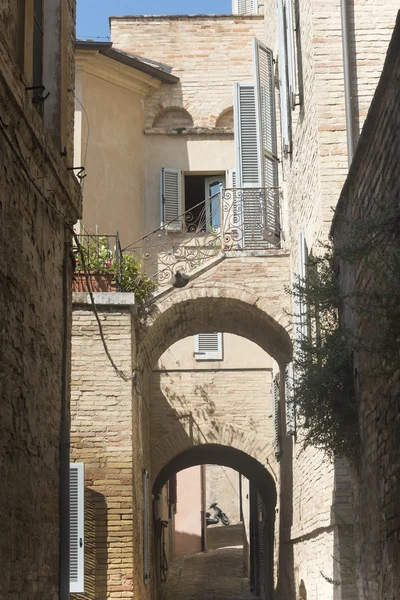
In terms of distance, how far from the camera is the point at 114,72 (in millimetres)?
18094

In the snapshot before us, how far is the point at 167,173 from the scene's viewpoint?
60.3 feet

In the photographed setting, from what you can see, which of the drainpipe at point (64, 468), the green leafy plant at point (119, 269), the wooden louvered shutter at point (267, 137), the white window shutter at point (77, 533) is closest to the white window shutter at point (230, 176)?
the wooden louvered shutter at point (267, 137)

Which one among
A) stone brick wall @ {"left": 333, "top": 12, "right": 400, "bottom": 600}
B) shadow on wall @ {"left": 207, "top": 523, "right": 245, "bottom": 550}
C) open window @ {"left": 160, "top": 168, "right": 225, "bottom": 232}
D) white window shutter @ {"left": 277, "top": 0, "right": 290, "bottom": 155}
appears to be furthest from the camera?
shadow on wall @ {"left": 207, "top": 523, "right": 245, "bottom": 550}

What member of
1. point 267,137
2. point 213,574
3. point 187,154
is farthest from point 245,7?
point 213,574


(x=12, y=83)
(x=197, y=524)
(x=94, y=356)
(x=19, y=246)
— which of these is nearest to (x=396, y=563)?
(x=19, y=246)

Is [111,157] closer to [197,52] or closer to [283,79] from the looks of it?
[197,52]

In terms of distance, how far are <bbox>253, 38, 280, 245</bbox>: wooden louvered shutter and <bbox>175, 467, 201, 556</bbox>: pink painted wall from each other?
58.2 feet

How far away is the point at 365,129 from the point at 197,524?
2608cm

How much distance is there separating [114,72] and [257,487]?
8.78 m

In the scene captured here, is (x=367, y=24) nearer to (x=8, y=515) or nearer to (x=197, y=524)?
(x=8, y=515)

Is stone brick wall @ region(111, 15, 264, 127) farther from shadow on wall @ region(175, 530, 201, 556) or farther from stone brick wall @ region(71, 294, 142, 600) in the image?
shadow on wall @ region(175, 530, 201, 556)

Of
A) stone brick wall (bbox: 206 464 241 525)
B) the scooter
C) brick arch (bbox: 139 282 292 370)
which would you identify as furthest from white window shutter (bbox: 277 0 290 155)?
stone brick wall (bbox: 206 464 241 525)

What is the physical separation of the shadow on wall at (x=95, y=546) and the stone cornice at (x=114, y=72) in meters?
8.33

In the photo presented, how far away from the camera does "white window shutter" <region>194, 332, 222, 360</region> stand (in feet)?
60.0
